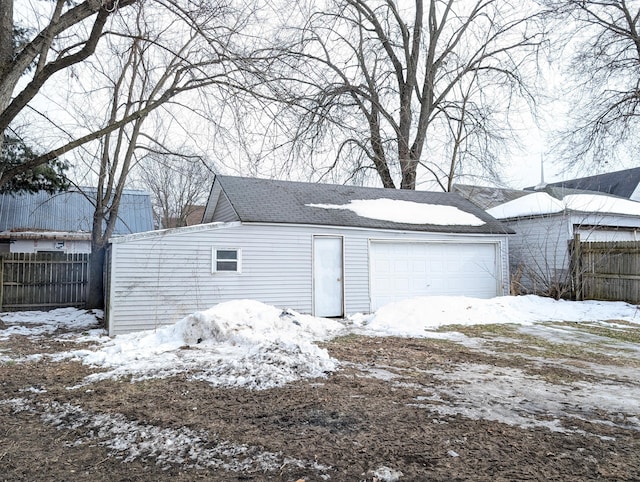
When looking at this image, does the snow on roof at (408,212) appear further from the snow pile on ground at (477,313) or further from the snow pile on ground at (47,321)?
the snow pile on ground at (47,321)

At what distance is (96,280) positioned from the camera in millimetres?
13414

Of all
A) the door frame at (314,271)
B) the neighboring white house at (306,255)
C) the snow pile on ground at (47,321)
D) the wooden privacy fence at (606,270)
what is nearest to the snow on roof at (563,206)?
the wooden privacy fence at (606,270)

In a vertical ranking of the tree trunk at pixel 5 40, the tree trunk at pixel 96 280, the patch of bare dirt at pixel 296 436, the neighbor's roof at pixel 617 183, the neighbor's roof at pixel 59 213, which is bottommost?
the patch of bare dirt at pixel 296 436

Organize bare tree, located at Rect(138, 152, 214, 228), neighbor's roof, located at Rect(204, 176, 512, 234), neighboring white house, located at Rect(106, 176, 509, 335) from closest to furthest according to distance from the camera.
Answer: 1. neighboring white house, located at Rect(106, 176, 509, 335)
2. neighbor's roof, located at Rect(204, 176, 512, 234)
3. bare tree, located at Rect(138, 152, 214, 228)

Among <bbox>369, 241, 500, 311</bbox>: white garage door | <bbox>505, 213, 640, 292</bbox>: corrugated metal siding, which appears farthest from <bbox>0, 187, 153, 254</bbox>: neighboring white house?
<bbox>505, 213, 640, 292</bbox>: corrugated metal siding

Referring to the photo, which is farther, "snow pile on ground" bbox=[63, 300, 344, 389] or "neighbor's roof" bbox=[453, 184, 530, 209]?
"neighbor's roof" bbox=[453, 184, 530, 209]

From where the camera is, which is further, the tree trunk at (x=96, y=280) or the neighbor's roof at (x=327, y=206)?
the tree trunk at (x=96, y=280)

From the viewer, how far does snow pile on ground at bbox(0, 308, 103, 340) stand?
10000 mm

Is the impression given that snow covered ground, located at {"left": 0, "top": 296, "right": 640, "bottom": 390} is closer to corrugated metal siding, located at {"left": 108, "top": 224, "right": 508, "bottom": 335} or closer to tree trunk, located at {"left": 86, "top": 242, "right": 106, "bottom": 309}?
tree trunk, located at {"left": 86, "top": 242, "right": 106, "bottom": 309}

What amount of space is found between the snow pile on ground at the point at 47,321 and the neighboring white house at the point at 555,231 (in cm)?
1337

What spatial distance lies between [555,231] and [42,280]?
671 inches

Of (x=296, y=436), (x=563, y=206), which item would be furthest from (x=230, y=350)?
(x=563, y=206)

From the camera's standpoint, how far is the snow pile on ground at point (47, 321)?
32.8 ft

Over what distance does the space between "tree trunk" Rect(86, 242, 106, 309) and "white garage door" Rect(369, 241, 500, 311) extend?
27.5 feet
